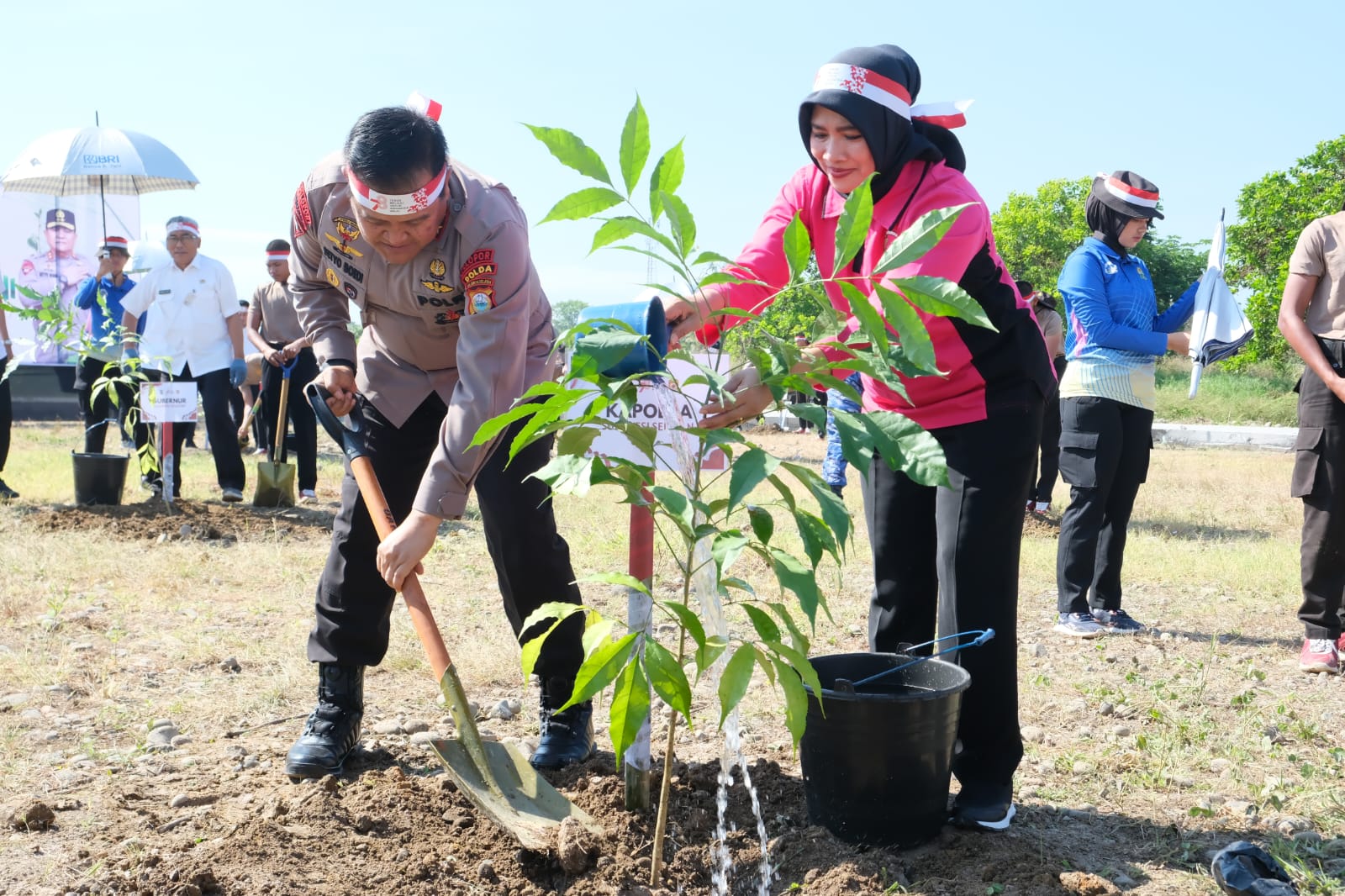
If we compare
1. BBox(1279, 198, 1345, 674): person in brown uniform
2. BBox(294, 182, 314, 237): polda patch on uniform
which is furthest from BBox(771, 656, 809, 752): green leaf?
BBox(1279, 198, 1345, 674): person in brown uniform

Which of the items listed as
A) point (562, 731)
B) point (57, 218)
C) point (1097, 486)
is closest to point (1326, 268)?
point (1097, 486)

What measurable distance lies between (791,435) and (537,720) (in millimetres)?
16144

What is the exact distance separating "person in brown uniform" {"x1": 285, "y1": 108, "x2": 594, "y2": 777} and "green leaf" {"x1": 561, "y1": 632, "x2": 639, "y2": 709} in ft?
2.55

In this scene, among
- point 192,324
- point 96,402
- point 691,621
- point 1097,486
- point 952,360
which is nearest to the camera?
point 691,621

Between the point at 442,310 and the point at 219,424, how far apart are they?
5.29 meters

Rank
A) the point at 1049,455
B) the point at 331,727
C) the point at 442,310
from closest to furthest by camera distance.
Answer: the point at 442,310 → the point at 331,727 → the point at 1049,455

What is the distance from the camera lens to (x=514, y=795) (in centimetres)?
252

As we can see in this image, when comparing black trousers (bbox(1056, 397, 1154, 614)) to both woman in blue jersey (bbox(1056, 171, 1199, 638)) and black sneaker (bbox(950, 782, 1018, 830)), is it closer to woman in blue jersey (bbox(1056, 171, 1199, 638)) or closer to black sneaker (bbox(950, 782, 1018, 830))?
woman in blue jersey (bbox(1056, 171, 1199, 638))

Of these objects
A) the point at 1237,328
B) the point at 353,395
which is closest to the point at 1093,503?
the point at 1237,328

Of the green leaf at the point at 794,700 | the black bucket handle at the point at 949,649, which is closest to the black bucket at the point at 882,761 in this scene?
the black bucket handle at the point at 949,649

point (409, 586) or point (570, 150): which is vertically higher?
point (570, 150)

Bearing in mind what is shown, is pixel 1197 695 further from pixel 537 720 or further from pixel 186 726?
pixel 186 726

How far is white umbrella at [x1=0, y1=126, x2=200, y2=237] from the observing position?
28.8 ft

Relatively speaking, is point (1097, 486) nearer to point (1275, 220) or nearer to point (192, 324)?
point (192, 324)
